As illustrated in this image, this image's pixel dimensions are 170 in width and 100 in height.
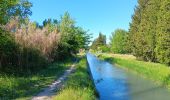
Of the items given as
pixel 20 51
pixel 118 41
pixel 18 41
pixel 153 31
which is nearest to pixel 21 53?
pixel 20 51

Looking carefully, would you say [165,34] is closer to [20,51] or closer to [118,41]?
[20,51]

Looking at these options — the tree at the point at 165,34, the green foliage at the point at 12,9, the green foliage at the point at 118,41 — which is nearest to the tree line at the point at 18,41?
the green foliage at the point at 12,9

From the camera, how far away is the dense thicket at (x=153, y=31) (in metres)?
36.6

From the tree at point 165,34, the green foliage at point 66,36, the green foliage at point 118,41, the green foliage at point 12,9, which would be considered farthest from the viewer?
the green foliage at point 118,41

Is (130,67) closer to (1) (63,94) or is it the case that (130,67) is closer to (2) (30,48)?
(2) (30,48)

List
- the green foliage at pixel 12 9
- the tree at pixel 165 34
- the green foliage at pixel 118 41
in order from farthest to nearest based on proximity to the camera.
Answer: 1. the green foliage at pixel 118 41
2. the tree at pixel 165 34
3. the green foliage at pixel 12 9

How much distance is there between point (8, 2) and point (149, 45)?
31.8 meters

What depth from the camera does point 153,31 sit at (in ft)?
149

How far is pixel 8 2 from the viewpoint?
17.9 metres

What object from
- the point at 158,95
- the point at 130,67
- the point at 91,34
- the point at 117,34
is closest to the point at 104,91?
the point at 158,95

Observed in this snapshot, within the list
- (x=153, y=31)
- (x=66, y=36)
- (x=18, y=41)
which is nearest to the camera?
(x=18, y=41)

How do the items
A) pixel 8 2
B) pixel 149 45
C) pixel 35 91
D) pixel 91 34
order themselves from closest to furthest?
pixel 8 2, pixel 35 91, pixel 149 45, pixel 91 34

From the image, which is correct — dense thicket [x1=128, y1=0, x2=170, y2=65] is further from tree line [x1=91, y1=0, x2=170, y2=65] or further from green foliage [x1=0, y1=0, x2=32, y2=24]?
green foliage [x1=0, y1=0, x2=32, y2=24]

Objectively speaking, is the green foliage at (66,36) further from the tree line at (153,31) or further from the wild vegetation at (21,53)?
the tree line at (153,31)
